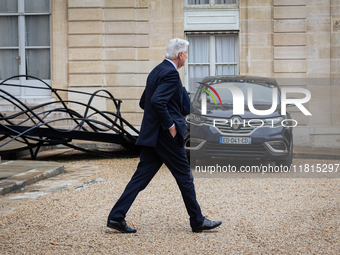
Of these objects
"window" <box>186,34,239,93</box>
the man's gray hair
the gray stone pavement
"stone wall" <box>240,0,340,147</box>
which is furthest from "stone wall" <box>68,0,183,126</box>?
the man's gray hair

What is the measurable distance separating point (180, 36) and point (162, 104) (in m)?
9.51

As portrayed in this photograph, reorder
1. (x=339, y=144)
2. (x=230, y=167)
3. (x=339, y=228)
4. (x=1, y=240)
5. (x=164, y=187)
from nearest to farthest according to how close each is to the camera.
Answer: (x=1, y=240) < (x=339, y=228) < (x=164, y=187) < (x=230, y=167) < (x=339, y=144)

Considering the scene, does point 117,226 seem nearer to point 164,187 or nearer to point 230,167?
point 164,187

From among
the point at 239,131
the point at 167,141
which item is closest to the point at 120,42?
the point at 239,131

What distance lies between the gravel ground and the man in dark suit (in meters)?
0.17

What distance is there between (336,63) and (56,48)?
785 cm

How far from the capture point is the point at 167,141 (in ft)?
12.9

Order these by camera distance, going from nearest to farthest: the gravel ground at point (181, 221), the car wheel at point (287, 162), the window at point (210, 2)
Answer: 1. the gravel ground at point (181, 221)
2. the car wheel at point (287, 162)
3. the window at point (210, 2)

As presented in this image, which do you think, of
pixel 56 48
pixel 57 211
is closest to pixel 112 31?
pixel 56 48

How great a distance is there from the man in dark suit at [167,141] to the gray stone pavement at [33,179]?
165 cm

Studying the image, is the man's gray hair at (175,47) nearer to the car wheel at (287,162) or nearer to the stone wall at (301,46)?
the car wheel at (287,162)

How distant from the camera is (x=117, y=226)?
12.8 feet

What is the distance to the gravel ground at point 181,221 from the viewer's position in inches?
140

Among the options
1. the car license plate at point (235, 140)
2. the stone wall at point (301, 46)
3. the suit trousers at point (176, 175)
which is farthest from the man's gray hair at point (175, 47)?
the stone wall at point (301, 46)
